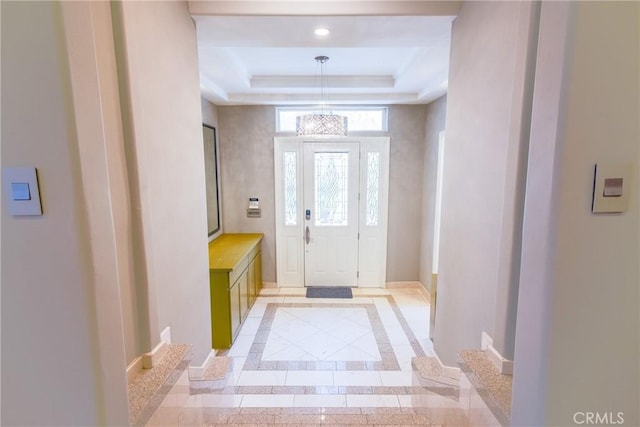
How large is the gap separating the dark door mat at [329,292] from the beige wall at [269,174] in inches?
28.1

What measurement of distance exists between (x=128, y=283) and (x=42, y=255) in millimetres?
515

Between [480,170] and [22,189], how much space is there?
5.57ft

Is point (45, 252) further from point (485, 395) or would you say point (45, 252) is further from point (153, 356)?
point (485, 395)

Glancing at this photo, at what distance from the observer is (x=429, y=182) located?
173 inches

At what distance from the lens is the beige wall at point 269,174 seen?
180 inches

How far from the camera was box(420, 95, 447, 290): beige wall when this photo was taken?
4113 millimetres

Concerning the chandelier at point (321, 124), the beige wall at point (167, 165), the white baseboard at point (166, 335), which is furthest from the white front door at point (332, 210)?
the white baseboard at point (166, 335)

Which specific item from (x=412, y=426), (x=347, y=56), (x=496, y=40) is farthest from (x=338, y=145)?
(x=412, y=426)

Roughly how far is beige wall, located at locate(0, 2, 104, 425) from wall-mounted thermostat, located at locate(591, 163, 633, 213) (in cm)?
120

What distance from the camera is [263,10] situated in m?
1.88

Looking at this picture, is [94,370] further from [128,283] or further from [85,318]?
[128,283]

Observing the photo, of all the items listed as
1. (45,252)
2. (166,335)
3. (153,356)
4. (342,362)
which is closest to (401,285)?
(342,362)

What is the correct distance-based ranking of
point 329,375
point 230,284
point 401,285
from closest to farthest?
point 329,375, point 230,284, point 401,285

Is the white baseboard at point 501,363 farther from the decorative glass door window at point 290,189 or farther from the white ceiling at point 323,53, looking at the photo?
the decorative glass door window at point 290,189
